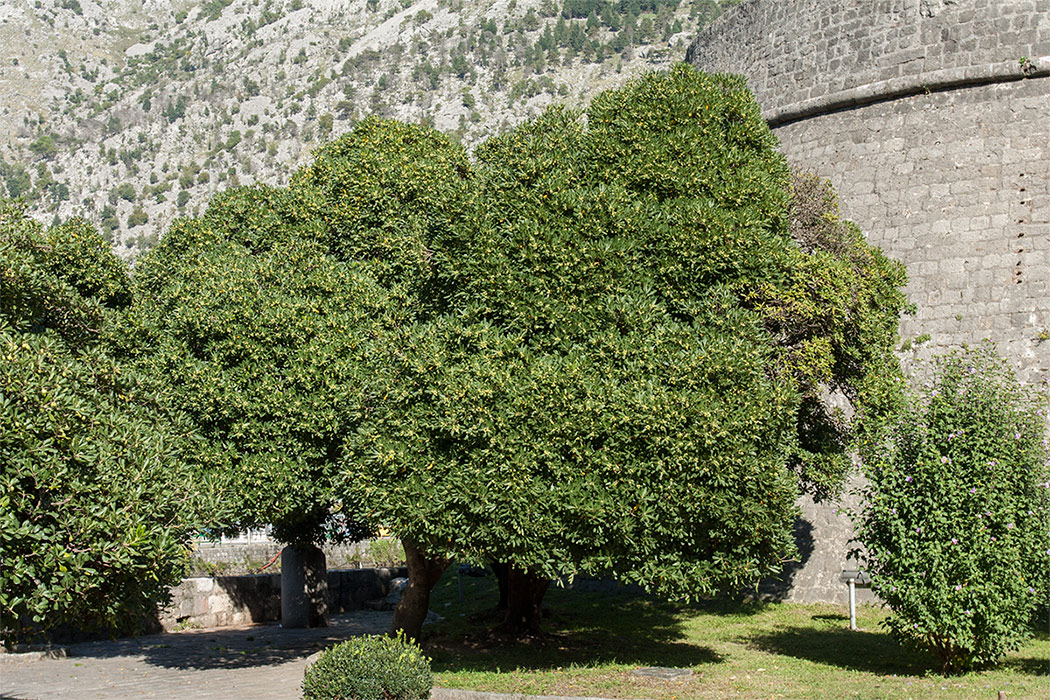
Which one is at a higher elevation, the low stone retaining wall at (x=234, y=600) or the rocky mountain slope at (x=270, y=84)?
the rocky mountain slope at (x=270, y=84)

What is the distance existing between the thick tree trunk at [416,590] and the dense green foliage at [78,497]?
14.3 feet

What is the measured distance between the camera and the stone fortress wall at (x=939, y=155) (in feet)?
44.2

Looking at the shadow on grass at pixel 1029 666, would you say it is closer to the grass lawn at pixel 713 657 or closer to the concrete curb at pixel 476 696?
the grass lawn at pixel 713 657

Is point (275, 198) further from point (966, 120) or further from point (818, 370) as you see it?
point (966, 120)

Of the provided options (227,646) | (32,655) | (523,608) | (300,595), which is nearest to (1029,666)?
(523,608)

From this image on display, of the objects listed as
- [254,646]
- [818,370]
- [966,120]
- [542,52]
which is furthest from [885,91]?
[542,52]

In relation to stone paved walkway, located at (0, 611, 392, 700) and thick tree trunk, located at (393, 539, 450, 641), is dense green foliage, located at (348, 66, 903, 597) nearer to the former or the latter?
thick tree trunk, located at (393, 539, 450, 641)

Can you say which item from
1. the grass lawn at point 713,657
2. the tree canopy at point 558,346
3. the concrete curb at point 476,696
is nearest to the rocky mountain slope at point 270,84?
the grass lawn at point 713,657

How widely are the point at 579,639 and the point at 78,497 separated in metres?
8.68

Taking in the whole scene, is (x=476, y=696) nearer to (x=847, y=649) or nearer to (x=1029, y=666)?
(x=847, y=649)

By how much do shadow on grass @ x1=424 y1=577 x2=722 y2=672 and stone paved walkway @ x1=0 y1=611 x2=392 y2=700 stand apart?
1.90m

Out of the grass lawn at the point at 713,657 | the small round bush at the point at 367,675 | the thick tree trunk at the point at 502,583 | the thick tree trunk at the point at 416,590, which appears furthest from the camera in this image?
the thick tree trunk at the point at 502,583

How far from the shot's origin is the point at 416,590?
1211 cm

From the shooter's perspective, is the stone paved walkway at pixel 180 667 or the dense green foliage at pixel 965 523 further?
the stone paved walkway at pixel 180 667
